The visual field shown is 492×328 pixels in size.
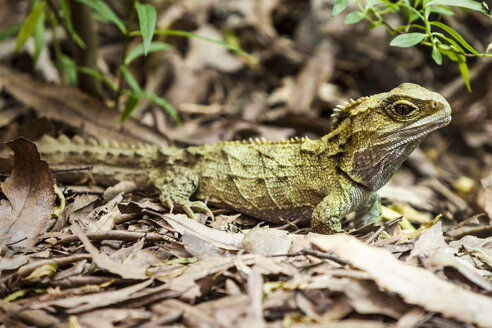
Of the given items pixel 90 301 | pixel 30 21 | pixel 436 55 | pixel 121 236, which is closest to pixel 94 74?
pixel 30 21

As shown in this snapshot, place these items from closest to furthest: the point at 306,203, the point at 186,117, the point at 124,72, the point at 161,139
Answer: the point at 306,203 → the point at 124,72 → the point at 161,139 → the point at 186,117

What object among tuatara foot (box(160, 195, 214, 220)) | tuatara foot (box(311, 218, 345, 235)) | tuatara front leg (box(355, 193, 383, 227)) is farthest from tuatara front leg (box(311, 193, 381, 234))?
tuatara foot (box(160, 195, 214, 220))

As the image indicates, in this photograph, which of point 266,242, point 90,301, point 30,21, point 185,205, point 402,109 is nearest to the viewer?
point 90,301

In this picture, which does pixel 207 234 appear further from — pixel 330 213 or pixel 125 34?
pixel 125 34

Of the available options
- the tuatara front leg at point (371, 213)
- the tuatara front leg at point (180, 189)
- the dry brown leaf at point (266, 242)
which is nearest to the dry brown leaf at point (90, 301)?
the dry brown leaf at point (266, 242)

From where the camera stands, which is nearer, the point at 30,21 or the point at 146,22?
the point at 146,22

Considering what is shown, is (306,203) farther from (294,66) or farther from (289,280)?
(294,66)

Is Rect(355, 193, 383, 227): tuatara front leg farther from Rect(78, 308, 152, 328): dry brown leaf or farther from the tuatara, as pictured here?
Rect(78, 308, 152, 328): dry brown leaf

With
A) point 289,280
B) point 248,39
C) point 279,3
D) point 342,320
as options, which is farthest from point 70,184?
point 279,3
